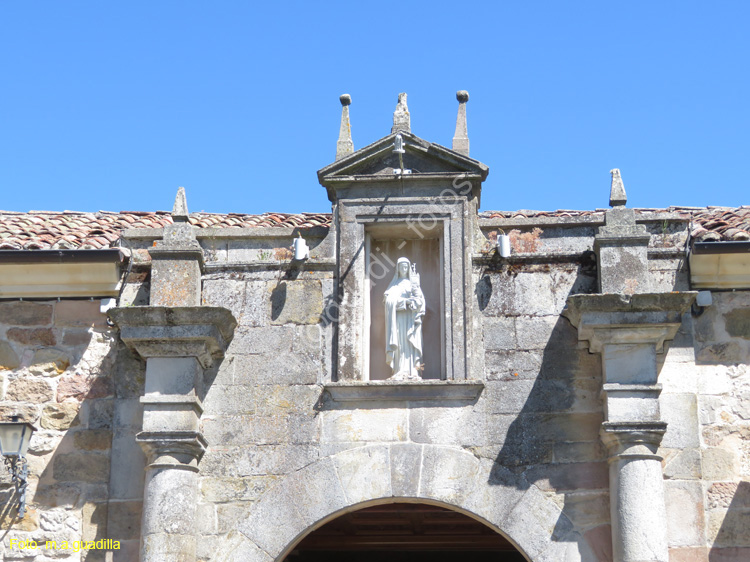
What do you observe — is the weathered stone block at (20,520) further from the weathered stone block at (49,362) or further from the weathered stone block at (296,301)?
the weathered stone block at (296,301)

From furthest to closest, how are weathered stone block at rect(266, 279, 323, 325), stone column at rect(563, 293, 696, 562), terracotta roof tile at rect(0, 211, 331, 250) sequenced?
1. terracotta roof tile at rect(0, 211, 331, 250)
2. weathered stone block at rect(266, 279, 323, 325)
3. stone column at rect(563, 293, 696, 562)

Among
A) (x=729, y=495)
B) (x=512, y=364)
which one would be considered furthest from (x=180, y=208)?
(x=729, y=495)

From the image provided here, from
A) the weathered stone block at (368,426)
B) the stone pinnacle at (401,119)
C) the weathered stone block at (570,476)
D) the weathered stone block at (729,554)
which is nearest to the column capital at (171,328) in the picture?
the weathered stone block at (368,426)

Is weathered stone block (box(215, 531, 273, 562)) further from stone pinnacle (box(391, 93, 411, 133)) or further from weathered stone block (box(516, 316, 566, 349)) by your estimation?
stone pinnacle (box(391, 93, 411, 133))

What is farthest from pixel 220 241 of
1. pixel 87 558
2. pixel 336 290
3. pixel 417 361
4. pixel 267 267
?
pixel 87 558

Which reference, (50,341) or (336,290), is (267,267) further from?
(50,341)

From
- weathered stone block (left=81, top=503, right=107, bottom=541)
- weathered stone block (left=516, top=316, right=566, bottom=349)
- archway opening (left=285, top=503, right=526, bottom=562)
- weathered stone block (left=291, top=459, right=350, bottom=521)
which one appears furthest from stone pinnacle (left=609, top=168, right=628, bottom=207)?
weathered stone block (left=81, top=503, right=107, bottom=541)

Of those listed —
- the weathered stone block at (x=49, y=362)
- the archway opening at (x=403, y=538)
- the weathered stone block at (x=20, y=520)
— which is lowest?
the weathered stone block at (x=20, y=520)

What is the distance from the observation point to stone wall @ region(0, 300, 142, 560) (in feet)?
26.5

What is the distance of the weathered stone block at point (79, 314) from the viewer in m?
8.60

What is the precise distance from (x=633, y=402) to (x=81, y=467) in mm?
3895

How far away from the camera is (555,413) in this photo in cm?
798

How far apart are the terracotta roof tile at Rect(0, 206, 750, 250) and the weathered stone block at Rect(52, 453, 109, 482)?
1560 mm

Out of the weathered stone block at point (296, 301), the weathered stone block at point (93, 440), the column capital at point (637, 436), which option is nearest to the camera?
the column capital at point (637, 436)
